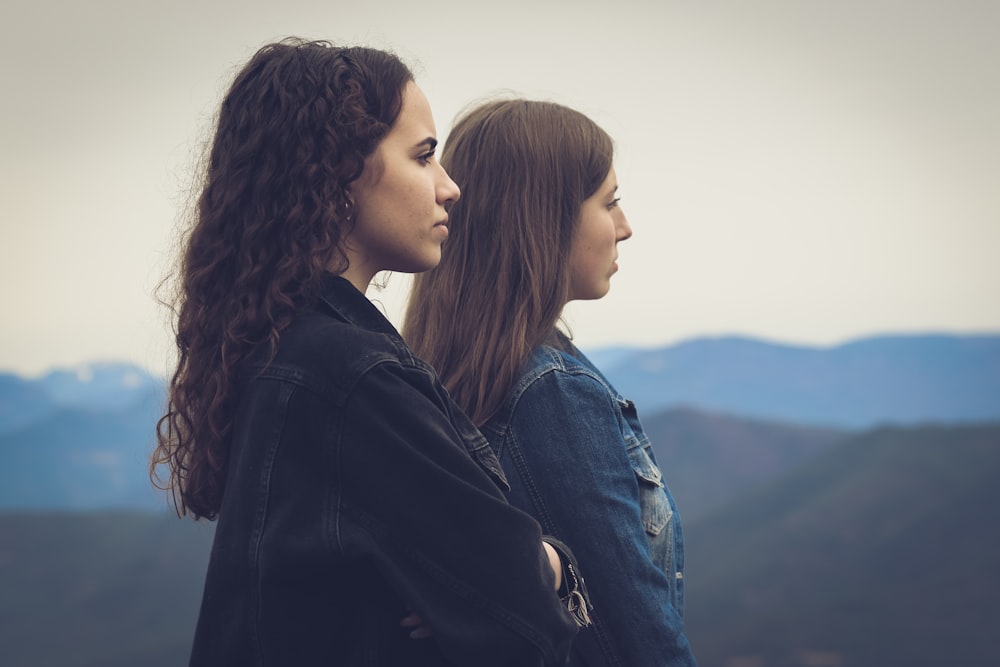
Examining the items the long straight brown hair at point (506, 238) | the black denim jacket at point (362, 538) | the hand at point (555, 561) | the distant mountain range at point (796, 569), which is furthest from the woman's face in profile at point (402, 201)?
the distant mountain range at point (796, 569)

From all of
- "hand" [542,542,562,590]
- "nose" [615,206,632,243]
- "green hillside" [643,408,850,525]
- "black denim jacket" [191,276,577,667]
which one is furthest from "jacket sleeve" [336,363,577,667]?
"green hillside" [643,408,850,525]

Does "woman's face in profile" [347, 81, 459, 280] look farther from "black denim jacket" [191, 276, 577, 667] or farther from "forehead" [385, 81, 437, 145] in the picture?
"black denim jacket" [191, 276, 577, 667]

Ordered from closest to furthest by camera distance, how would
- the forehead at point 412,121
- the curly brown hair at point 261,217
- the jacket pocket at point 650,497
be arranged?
the curly brown hair at point 261,217 < the forehead at point 412,121 < the jacket pocket at point 650,497

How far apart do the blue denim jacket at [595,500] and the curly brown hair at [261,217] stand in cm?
51

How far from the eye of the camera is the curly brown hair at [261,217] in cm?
160

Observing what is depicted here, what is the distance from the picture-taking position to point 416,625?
1506 mm

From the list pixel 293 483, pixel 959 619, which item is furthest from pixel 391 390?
pixel 959 619

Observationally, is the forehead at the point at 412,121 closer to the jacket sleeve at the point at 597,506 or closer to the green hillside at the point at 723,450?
the jacket sleeve at the point at 597,506

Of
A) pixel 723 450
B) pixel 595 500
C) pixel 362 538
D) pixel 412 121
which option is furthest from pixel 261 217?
pixel 723 450

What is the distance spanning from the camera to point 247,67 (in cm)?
172

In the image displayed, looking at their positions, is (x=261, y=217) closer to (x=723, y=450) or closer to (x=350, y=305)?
(x=350, y=305)

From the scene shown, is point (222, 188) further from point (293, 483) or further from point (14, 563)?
point (14, 563)

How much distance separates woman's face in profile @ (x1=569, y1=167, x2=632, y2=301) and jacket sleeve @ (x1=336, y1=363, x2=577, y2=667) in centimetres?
77

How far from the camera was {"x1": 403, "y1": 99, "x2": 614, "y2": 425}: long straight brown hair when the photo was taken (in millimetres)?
2086
